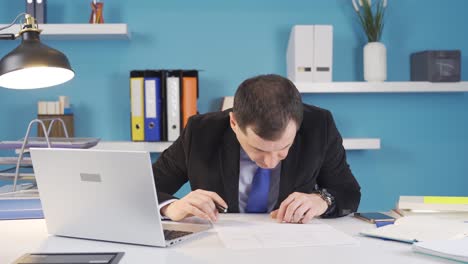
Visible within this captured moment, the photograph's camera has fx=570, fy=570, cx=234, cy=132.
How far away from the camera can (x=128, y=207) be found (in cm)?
117

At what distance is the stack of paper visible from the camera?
1056mm

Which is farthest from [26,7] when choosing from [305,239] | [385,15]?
A: [305,239]

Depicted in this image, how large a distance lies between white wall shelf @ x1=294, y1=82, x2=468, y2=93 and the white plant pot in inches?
1.6

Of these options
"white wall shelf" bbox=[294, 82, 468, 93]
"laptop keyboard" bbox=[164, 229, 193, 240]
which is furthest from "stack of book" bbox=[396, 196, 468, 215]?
"white wall shelf" bbox=[294, 82, 468, 93]

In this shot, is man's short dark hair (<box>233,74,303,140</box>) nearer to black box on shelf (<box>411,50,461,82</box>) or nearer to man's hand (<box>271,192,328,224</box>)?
man's hand (<box>271,192,328,224</box>)

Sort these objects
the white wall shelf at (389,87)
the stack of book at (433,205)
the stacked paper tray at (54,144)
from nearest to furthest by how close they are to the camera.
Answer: the stack of book at (433,205) < the stacked paper tray at (54,144) < the white wall shelf at (389,87)

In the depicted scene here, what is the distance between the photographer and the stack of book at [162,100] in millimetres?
2658

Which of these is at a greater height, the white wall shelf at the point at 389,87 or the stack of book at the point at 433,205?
the white wall shelf at the point at 389,87

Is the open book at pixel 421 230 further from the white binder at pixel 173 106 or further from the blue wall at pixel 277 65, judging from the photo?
the blue wall at pixel 277 65

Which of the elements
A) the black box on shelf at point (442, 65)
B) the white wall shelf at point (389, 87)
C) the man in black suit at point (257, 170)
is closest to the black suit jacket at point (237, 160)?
the man in black suit at point (257, 170)

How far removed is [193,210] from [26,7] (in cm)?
182

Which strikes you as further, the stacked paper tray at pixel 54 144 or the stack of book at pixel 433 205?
the stacked paper tray at pixel 54 144

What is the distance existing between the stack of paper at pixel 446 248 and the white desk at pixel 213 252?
14 mm

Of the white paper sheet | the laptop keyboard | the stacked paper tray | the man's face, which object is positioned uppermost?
the man's face
